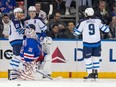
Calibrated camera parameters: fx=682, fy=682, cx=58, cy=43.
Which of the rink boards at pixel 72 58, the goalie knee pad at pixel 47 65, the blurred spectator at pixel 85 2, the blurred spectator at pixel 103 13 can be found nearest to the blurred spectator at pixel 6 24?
the rink boards at pixel 72 58

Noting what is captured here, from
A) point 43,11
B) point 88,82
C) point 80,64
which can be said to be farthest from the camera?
point 43,11

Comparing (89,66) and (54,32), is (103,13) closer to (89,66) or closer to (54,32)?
(54,32)

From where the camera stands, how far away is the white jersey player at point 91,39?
1312 centimetres

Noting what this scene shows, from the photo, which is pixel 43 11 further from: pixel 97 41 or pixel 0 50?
pixel 97 41

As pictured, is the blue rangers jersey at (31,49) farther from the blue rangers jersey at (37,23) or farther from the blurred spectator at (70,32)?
the blurred spectator at (70,32)

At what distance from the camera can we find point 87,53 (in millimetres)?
13289

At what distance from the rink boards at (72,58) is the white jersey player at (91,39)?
1102 millimetres

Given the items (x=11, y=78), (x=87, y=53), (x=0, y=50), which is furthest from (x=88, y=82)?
(x=0, y=50)

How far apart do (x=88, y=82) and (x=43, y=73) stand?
3.22 feet

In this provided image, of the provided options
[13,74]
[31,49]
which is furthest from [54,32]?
[31,49]

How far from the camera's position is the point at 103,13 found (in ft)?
49.7

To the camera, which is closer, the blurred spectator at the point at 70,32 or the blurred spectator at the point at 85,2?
the blurred spectator at the point at 70,32

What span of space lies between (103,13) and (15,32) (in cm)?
252

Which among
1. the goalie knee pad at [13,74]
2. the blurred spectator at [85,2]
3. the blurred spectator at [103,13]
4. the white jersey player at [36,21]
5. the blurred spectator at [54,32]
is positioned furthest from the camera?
the blurred spectator at [85,2]
